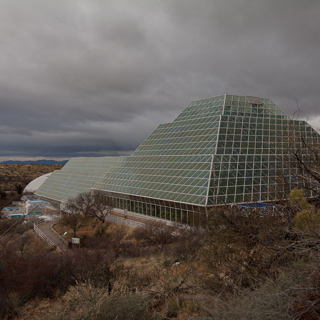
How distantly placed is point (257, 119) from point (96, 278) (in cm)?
3321

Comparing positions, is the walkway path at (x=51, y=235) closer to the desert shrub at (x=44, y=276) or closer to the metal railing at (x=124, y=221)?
the metal railing at (x=124, y=221)

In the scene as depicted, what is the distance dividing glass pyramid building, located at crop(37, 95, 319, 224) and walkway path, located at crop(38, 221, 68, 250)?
849 cm

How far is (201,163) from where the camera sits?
96.4 feet

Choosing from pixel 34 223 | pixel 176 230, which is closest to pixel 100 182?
pixel 34 223

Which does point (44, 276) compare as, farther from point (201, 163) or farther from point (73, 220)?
point (73, 220)

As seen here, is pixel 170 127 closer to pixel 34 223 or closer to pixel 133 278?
pixel 34 223

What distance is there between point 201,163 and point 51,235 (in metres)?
19.7

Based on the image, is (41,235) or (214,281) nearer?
(214,281)

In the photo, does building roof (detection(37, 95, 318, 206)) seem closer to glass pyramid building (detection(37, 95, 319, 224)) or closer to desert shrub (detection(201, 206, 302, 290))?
glass pyramid building (detection(37, 95, 319, 224))

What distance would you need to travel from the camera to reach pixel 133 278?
11.2 meters

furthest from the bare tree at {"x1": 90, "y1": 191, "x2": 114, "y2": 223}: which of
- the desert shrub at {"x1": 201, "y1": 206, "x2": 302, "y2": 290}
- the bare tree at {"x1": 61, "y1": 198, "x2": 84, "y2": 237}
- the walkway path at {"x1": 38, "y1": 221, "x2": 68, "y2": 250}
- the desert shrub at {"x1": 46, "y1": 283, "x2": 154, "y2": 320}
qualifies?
the desert shrub at {"x1": 46, "y1": 283, "x2": 154, "y2": 320}

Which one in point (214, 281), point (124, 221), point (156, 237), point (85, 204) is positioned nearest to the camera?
point (214, 281)

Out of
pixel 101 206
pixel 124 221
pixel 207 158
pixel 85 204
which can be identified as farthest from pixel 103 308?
pixel 85 204

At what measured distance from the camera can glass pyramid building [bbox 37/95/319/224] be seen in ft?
87.8
